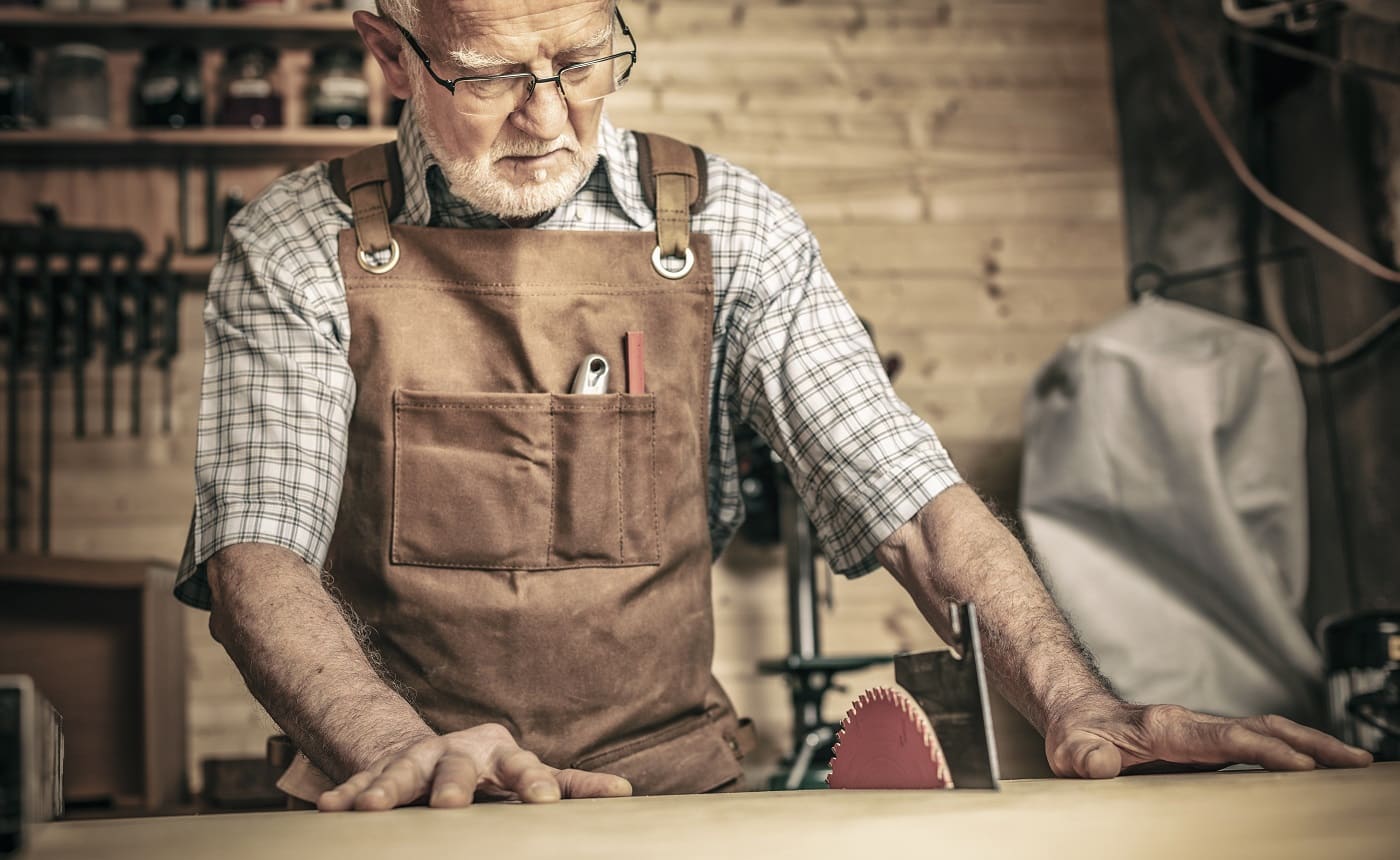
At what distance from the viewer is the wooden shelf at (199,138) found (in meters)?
3.11

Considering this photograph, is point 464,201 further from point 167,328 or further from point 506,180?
point 167,328

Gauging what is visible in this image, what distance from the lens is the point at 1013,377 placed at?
3.53 metres

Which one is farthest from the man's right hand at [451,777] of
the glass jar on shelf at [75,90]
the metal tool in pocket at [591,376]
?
the glass jar on shelf at [75,90]

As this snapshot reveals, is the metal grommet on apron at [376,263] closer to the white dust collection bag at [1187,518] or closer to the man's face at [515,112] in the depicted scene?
the man's face at [515,112]

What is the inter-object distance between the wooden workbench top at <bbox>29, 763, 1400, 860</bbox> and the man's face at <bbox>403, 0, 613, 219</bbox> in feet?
2.64

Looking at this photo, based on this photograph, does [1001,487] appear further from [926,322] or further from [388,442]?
[388,442]

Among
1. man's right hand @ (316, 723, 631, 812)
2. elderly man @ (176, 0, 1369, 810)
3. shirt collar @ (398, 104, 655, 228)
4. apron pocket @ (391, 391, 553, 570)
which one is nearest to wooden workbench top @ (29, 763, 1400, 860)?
man's right hand @ (316, 723, 631, 812)

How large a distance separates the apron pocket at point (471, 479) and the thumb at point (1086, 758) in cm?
63

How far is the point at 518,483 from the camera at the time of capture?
145 centimetres

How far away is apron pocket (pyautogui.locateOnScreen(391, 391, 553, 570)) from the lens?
142 centimetres

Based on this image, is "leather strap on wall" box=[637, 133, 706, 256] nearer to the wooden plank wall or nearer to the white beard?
the white beard

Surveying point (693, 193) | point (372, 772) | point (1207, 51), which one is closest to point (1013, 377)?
point (1207, 51)

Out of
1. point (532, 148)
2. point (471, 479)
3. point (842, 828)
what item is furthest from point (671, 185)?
point (842, 828)

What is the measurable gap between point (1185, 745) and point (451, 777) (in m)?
0.51
